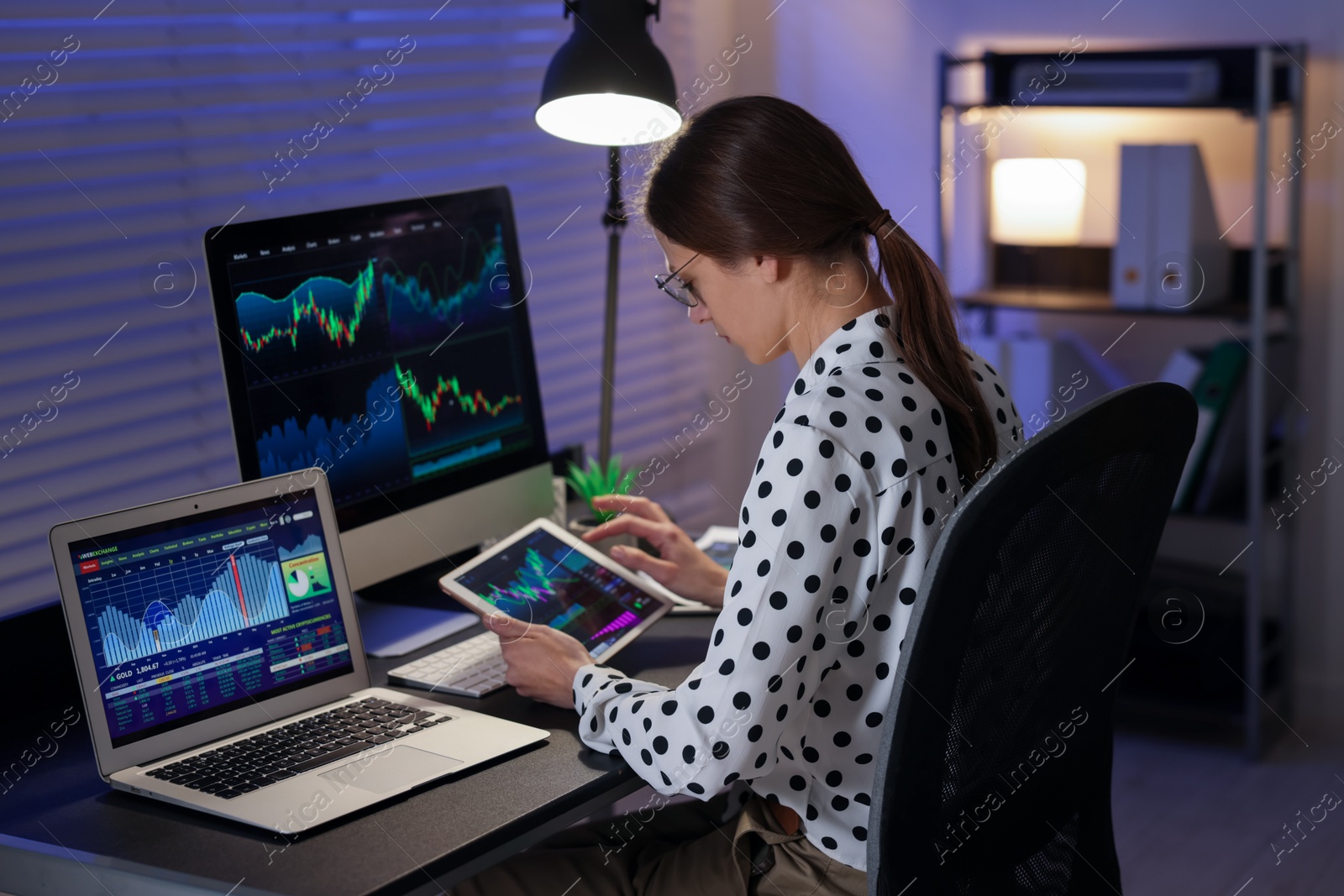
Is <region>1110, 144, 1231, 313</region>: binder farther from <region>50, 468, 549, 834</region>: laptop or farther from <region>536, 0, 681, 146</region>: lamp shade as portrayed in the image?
<region>50, 468, 549, 834</region>: laptop

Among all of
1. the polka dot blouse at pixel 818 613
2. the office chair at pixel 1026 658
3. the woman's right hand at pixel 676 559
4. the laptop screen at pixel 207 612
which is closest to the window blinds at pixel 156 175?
the laptop screen at pixel 207 612

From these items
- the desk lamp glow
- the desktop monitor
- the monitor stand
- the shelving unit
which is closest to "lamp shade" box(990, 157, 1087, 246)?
the shelving unit

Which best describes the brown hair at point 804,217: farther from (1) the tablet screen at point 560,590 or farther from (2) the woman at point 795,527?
(1) the tablet screen at point 560,590

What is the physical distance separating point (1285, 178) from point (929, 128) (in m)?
0.86

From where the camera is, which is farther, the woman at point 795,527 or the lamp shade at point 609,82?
the lamp shade at point 609,82

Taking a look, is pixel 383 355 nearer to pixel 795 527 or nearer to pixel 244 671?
pixel 244 671

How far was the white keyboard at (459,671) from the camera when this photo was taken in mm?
1461

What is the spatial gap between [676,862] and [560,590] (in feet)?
1.17

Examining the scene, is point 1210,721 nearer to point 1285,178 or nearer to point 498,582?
point 1285,178

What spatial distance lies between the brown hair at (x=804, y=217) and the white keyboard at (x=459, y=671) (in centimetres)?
53

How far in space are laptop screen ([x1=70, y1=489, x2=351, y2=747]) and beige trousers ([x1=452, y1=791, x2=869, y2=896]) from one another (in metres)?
0.31

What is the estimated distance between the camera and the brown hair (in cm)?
131

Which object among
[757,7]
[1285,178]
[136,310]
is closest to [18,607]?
[136,310]

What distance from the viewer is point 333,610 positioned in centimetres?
143
